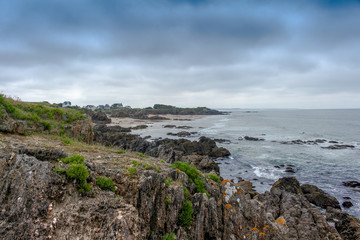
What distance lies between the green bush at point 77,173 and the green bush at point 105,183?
55cm

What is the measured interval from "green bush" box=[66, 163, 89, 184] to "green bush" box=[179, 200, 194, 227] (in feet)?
12.7

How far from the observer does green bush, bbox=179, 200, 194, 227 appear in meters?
7.16

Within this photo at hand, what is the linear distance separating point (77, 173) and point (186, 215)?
14.1 ft

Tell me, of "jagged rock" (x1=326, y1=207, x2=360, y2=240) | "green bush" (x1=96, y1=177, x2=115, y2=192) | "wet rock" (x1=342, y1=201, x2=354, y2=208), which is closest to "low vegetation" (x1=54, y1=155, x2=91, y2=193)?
"green bush" (x1=96, y1=177, x2=115, y2=192)

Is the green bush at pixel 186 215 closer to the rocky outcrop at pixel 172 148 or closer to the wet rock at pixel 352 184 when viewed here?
the rocky outcrop at pixel 172 148

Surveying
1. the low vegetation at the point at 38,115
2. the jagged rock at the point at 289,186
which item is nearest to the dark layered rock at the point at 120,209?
the low vegetation at the point at 38,115

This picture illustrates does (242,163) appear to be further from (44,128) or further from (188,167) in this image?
(44,128)

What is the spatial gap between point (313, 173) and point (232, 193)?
26.6 m

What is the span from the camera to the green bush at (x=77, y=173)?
5.74 metres

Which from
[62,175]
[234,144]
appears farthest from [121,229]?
[234,144]

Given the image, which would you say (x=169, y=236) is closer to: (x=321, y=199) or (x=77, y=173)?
(x=77, y=173)

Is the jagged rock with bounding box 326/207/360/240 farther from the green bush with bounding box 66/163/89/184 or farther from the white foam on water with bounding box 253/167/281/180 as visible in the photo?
the green bush with bounding box 66/163/89/184

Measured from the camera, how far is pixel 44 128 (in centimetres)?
1371

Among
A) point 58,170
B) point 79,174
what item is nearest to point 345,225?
point 79,174
